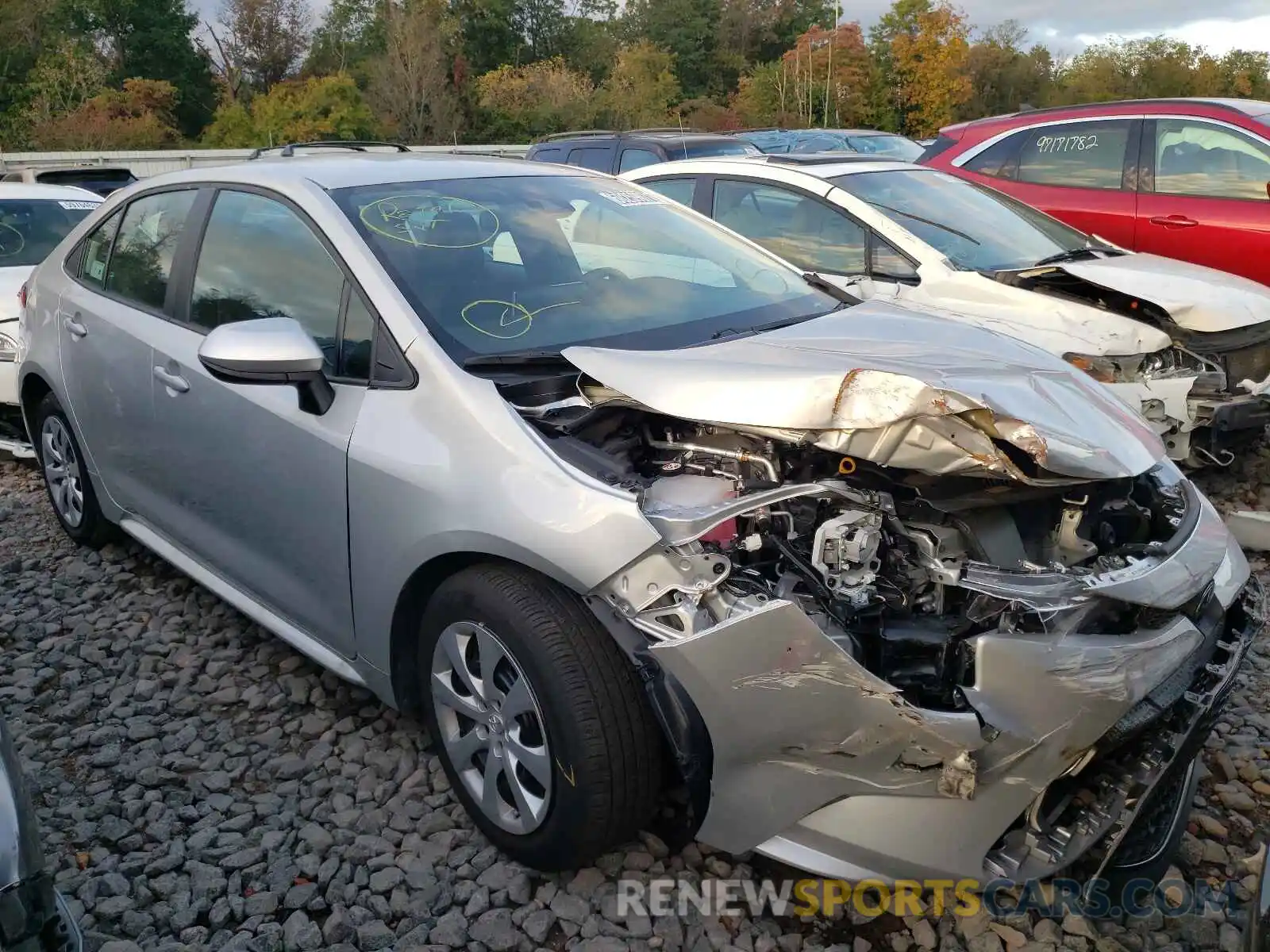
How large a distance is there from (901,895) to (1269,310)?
388 centimetres

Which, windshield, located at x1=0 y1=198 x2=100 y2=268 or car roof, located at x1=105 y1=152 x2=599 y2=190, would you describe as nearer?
car roof, located at x1=105 y1=152 x2=599 y2=190

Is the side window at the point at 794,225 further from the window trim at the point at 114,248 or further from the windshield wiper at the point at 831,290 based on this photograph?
the window trim at the point at 114,248

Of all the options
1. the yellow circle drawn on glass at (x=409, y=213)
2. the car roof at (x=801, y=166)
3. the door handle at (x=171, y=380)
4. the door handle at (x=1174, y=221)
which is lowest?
the door handle at (x=171, y=380)

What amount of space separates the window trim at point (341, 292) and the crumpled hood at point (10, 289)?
3262mm

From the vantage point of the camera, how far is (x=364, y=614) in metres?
2.76

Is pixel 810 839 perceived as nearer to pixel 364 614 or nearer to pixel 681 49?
pixel 364 614

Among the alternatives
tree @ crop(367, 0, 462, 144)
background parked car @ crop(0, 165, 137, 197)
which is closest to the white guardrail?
background parked car @ crop(0, 165, 137, 197)

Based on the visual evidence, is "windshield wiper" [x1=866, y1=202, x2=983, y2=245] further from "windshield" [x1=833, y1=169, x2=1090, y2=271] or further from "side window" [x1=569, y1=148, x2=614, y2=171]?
"side window" [x1=569, y1=148, x2=614, y2=171]

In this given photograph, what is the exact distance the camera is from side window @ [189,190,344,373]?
2904 mm

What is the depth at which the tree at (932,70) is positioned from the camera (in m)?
40.6

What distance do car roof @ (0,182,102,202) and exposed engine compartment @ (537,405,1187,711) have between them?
6758 mm

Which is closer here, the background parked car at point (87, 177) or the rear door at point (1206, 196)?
the rear door at point (1206, 196)

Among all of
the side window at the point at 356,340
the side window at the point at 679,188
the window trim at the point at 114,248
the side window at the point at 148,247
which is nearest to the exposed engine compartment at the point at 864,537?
the side window at the point at 356,340

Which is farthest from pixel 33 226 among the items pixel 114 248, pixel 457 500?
pixel 457 500
